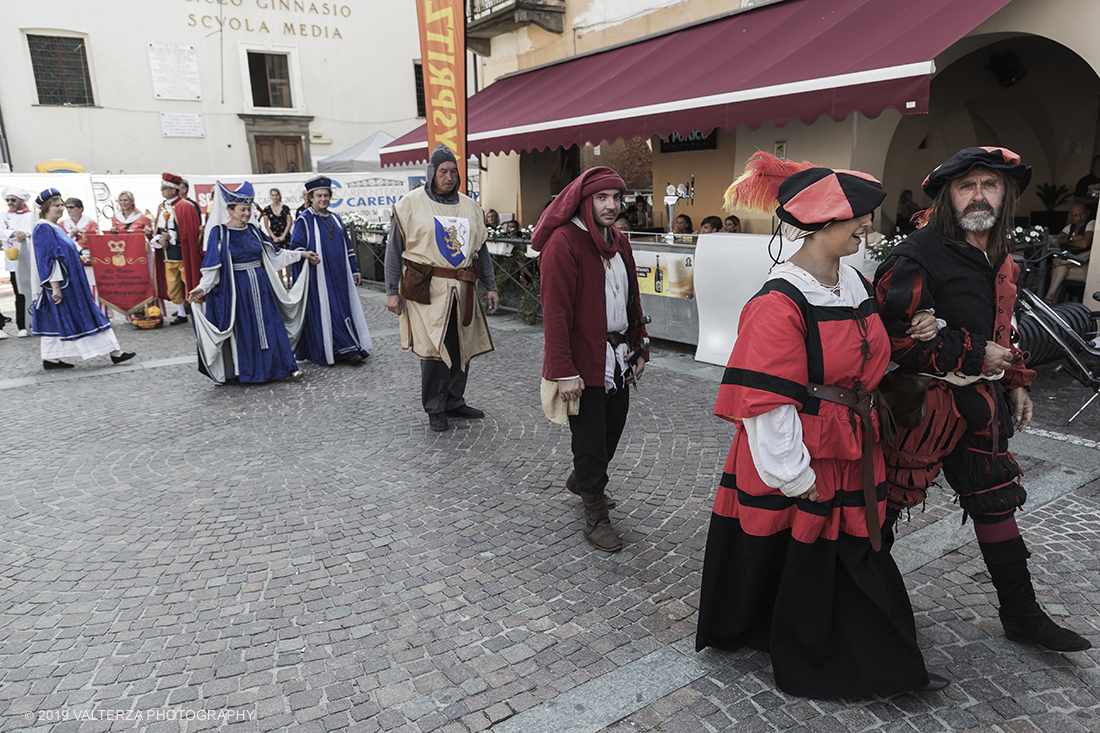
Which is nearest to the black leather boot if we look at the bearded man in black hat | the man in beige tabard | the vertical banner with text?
the bearded man in black hat

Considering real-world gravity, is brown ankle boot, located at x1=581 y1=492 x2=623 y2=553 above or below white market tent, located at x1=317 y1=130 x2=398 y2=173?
below

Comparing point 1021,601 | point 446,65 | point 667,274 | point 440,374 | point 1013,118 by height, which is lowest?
point 1021,601

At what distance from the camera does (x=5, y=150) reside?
18.4m

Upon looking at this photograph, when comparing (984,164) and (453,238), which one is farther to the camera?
(453,238)

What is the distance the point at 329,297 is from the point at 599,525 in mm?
5068

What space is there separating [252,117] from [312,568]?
2118 cm

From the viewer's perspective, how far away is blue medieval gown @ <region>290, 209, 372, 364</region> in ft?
24.8

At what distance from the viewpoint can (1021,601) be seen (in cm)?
258

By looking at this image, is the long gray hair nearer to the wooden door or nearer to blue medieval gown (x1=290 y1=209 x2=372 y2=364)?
blue medieval gown (x1=290 y1=209 x2=372 y2=364)

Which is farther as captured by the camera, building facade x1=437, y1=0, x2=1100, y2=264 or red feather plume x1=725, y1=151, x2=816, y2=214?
building facade x1=437, y1=0, x2=1100, y2=264

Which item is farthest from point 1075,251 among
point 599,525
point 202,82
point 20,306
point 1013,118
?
point 202,82

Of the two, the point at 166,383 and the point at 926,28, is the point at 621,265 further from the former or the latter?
the point at 166,383

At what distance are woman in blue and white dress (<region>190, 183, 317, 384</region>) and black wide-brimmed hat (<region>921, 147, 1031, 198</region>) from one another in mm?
6037

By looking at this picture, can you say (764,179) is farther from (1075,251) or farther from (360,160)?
(360,160)
